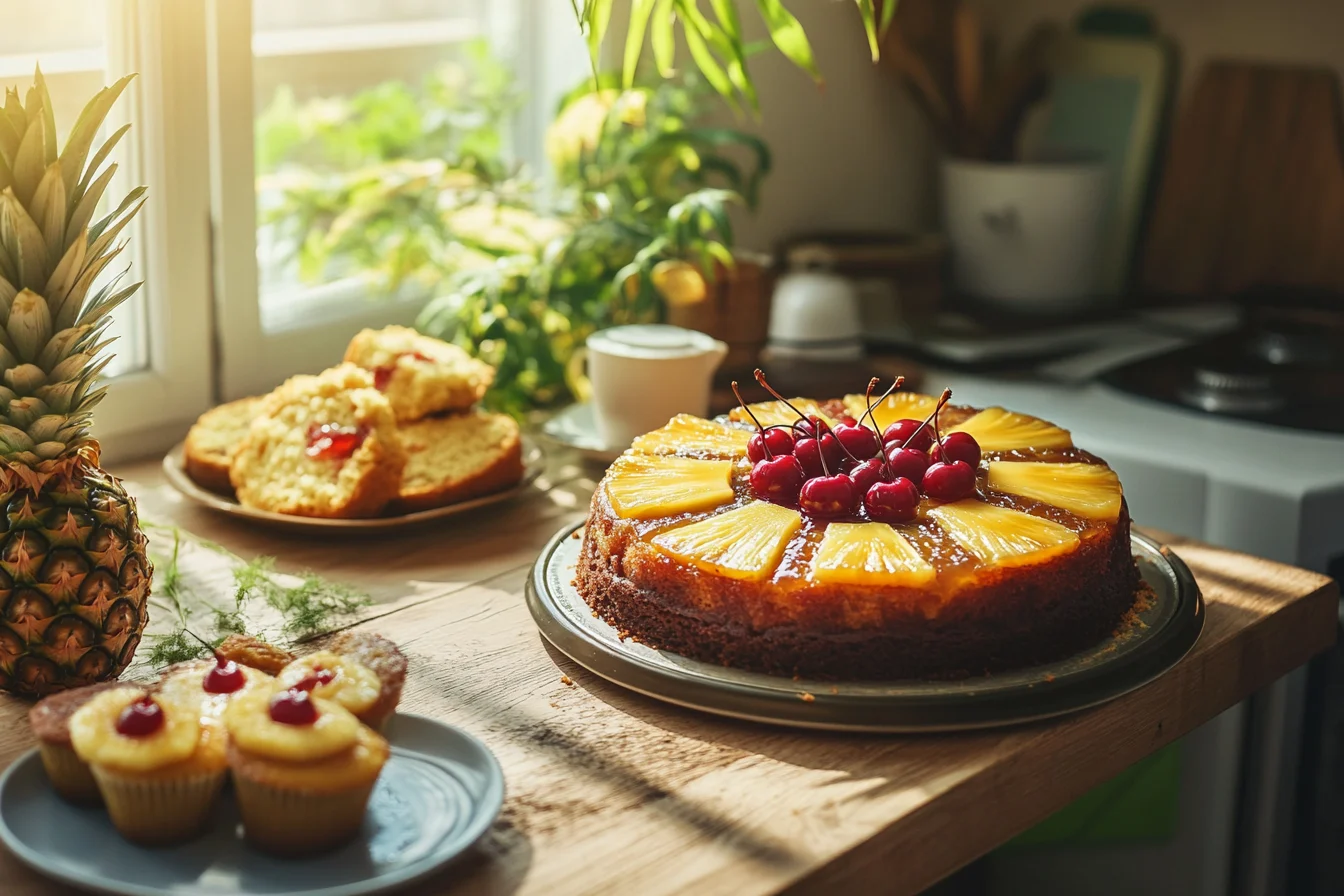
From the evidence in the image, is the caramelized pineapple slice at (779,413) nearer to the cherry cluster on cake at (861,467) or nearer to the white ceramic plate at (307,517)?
the cherry cluster on cake at (861,467)

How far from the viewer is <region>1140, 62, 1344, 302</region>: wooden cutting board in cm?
256

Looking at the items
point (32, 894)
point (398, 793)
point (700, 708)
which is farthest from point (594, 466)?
point (32, 894)

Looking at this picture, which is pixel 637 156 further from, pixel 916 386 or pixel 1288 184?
pixel 1288 184

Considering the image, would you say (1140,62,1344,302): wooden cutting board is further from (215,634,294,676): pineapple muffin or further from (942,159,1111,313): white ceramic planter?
(215,634,294,676): pineapple muffin

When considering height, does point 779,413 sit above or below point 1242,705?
above

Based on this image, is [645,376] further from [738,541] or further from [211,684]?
[211,684]

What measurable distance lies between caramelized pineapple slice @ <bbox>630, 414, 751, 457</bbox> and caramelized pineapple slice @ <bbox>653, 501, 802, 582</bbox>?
0.56 ft

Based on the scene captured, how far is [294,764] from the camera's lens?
3.10 feet

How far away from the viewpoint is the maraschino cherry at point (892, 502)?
1281mm

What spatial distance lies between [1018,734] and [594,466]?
0.85 metres

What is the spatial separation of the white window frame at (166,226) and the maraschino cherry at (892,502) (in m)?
1.01

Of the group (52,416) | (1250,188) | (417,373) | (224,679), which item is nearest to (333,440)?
(417,373)

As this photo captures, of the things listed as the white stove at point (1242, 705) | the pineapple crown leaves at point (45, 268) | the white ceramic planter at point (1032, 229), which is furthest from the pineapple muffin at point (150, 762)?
the white ceramic planter at point (1032, 229)

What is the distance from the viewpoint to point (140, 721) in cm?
95
